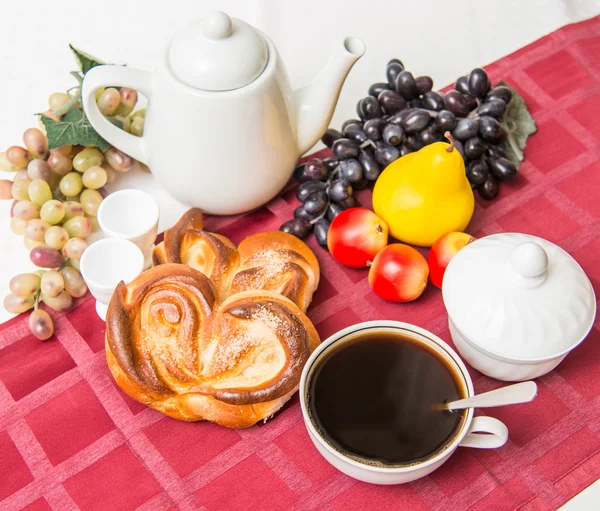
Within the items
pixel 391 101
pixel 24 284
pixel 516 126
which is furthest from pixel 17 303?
pixel 516 126

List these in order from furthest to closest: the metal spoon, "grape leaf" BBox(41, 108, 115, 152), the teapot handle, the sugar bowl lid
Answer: "grape leaf" BBox(41, 108, 115, 152), the teapot handle, the sugar bowl lid, the metal spoon

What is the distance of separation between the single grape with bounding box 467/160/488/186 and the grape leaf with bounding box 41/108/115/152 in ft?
1.99

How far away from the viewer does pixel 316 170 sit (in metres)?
1.21

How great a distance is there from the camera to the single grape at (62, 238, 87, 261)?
3.68 ft

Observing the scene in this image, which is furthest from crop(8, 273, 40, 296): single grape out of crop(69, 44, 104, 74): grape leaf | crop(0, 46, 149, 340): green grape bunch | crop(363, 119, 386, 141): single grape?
crop(363, 119, 386, 141): single grape

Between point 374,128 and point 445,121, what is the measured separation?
11 cm

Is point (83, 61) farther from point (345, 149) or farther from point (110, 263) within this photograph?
point (345, 149)

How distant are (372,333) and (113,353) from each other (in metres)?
0.35

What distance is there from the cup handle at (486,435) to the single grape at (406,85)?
1.92ft

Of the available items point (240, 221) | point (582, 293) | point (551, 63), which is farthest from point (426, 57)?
point (582, 293)

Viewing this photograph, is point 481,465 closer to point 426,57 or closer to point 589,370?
point 589,370

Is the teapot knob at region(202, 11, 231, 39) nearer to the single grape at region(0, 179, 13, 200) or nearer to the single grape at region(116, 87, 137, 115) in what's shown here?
the single grape at region(116, 87, 137, 115)

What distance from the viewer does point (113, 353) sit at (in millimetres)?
996

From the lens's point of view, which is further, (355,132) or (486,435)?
(355,132)
